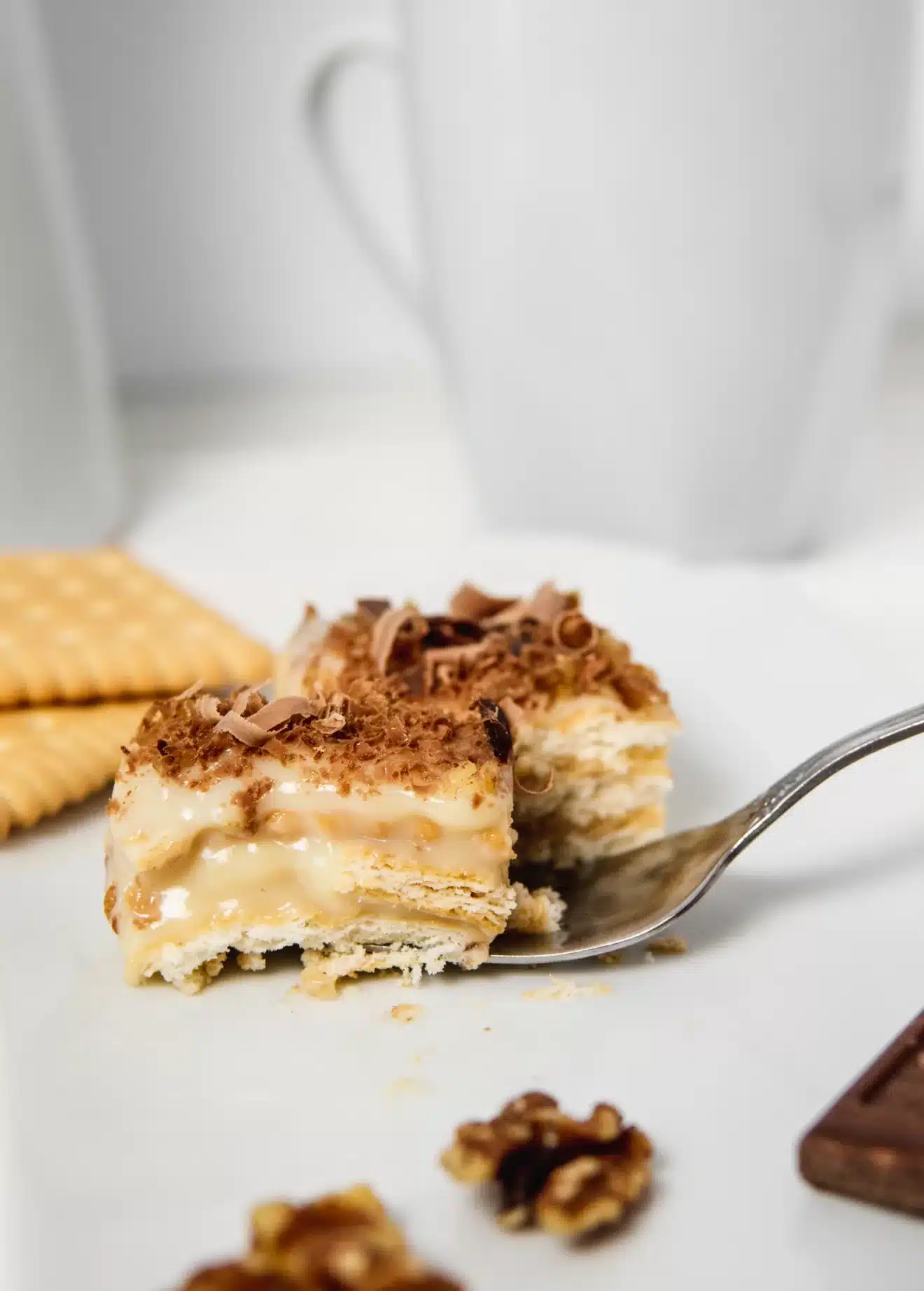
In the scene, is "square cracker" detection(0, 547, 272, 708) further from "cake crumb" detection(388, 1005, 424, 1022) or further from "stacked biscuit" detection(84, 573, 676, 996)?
"cake crumb" detection(388, 1005, 424, 1022)

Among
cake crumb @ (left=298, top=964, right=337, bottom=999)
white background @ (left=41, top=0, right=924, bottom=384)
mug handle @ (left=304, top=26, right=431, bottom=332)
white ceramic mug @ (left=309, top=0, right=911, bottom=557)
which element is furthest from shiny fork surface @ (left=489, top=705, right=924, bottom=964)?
white background @ (left=41, top=0, right=924, bottom=384)

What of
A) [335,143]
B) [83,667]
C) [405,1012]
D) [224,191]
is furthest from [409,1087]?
[224,191]

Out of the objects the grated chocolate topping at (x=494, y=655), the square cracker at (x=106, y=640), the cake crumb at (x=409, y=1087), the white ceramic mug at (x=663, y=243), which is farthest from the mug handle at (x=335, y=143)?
the cake crumb at (x=409, y=1087)

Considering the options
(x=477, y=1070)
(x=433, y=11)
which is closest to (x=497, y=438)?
(x=433, y=11)

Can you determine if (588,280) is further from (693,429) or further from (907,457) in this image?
(907,457)

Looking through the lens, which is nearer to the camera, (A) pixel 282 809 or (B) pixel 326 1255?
(B) pixel 326 1255

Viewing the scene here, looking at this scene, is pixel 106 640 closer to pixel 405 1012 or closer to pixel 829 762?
pixel 405 1012
